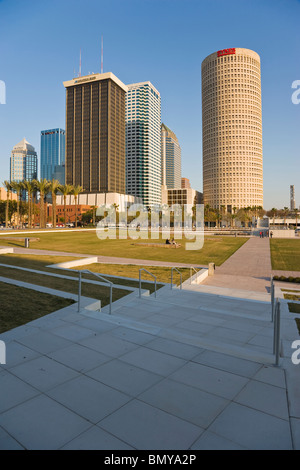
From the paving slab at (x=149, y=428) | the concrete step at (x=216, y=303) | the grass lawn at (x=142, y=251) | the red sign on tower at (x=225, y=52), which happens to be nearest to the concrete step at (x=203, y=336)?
the concrete step at (x=216, y=303)

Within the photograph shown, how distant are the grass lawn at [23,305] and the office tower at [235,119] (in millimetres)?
197888

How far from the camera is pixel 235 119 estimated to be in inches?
7539

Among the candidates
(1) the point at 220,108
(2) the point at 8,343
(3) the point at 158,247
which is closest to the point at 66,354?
(2) the point at 8,343

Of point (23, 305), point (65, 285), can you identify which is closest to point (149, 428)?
point (23, 305)

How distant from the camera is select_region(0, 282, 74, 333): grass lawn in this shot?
7.55 meters

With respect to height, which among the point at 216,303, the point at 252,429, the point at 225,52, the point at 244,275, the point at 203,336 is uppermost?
the point at 225,52

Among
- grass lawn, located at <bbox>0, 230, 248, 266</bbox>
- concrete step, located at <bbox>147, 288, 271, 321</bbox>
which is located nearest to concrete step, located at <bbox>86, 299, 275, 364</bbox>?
concrete step, located at <bbox>147, 288, 271, 321</bbox>

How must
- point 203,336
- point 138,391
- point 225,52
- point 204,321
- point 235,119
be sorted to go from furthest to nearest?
point 235,119
point 225,52
point 204,321
point 203,336
point 138,391

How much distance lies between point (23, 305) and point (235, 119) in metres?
208

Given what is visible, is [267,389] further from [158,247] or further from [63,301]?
[158,247]

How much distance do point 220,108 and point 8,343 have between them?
212160 mm

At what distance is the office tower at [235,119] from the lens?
18925 centimetres

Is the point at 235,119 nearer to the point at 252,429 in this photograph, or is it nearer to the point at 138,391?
the point at 138,391

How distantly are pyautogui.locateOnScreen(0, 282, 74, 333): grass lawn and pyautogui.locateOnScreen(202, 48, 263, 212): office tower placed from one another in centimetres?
19789
